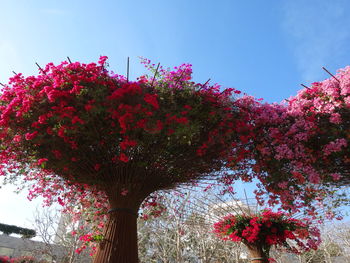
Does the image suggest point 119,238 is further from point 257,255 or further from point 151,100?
point 257,255

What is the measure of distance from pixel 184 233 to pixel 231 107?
46.3 ft

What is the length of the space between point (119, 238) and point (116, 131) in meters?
1.73

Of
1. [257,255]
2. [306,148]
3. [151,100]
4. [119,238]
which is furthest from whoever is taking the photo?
[257,255]

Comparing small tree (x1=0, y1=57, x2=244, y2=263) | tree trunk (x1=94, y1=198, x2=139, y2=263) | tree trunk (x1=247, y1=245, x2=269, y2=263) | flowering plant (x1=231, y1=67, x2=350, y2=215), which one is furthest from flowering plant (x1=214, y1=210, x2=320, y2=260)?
tree trunk (x1=94, y1=198, x2=139, y2=263)

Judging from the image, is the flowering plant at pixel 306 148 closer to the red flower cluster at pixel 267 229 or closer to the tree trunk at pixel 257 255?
the red flower cluster at pixel 267 229

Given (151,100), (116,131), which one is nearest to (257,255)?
(116,131)

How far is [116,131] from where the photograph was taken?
4363 mm

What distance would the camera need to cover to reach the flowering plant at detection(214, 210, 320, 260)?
23.6 feet

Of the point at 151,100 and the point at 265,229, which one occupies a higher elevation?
the point at 151,100

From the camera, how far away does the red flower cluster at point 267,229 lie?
7172 mm

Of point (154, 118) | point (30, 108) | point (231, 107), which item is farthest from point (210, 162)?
point (30, 108)

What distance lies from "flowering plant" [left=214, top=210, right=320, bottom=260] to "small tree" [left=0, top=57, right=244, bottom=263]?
122 inches

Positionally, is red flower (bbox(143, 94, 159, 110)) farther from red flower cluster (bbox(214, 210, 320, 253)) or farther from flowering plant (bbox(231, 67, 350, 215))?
red flower cluster (bbox(214, 210, 320, 253))

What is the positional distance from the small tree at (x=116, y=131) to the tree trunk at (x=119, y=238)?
0.05 feet
